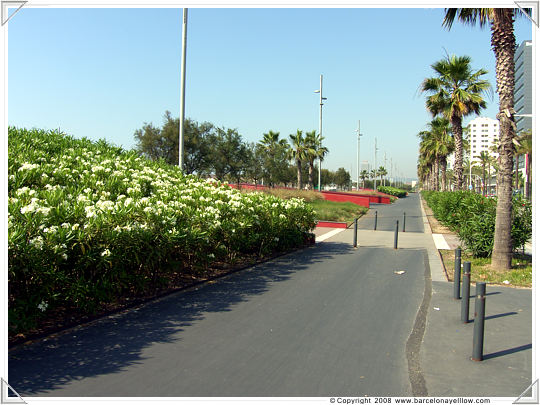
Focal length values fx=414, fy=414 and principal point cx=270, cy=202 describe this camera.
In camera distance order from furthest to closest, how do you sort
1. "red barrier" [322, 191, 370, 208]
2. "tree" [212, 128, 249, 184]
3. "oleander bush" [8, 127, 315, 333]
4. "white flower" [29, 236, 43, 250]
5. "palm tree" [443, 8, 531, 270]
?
"red barrier" [322, 191, 370, 208]
"tree" [212, 128, 249, 184]
"palm tree" [443, 8, 531, 270]
"oleander bush" [8, 127, 315, 333]
"white flower" [29, 236, 43, 250]

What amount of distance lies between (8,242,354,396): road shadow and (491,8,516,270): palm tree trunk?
527 cm

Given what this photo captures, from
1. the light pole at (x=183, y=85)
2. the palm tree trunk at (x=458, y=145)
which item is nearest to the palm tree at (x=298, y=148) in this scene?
the palm tree trunk at (x=458, y=145)

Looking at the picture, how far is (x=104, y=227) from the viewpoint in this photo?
5672 mm

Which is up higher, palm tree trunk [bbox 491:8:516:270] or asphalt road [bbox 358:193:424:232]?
palm tree trunk [bbox 491:8:516:270]

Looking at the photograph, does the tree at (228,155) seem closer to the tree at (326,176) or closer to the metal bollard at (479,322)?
the metal bollard at (479,322)

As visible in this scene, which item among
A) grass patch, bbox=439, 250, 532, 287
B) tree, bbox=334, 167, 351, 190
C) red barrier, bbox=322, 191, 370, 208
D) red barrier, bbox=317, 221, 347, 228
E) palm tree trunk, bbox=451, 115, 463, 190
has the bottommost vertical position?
grass patch, bbox=439, 250, 532, 287

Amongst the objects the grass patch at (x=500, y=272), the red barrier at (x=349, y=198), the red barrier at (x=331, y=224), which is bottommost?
the grass patch at (x=500, y=272)

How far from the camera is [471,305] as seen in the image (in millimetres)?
6617

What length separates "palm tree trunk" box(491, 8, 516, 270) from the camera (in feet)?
29.4

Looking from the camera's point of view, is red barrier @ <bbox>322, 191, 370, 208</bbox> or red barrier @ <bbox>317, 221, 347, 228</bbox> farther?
red barrier @ <bbox>322, 191, 370, 208</bbox>

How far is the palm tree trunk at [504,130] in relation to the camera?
8969 mm

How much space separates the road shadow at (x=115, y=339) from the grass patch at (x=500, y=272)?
4.55m

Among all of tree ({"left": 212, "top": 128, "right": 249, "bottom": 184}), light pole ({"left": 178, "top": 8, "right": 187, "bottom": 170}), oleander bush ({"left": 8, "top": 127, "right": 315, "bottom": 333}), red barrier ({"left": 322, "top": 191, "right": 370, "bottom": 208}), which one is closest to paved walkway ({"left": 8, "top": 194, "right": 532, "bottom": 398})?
oleander bush ({"left": 8, "top": 127, "right": 315, "bottom": 333})

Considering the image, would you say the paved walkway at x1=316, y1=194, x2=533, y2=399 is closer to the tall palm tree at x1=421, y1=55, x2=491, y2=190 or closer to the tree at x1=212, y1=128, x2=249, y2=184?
the tall palm tree at x1=421, y1=55, x2=491, y2=190
